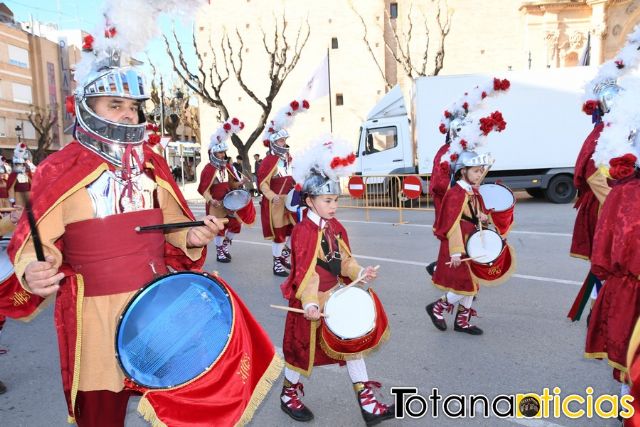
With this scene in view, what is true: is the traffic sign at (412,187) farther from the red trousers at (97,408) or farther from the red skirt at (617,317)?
the red trousers at (97,408)

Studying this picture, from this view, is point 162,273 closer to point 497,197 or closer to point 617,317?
point 617,317

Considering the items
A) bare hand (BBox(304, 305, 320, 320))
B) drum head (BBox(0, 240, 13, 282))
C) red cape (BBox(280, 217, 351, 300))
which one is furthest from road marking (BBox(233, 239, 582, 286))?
drum head (BBox(0, 240, 13, 282))

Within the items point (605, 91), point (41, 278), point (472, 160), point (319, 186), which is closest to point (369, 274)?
point (319, 186)

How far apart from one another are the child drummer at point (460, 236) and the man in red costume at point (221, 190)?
4.57m

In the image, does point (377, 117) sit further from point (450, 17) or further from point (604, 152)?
point (604, 152)

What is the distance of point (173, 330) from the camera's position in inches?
93.0

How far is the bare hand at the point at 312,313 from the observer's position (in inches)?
132

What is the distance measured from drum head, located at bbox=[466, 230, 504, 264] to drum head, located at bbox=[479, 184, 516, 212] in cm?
78

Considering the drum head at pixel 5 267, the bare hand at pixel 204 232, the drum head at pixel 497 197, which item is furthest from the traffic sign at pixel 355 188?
the bare hand at pixel 204 232

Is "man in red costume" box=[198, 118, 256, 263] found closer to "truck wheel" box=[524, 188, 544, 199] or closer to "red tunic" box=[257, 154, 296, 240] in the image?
"red tunic" box=[257, 154, 296, 240]

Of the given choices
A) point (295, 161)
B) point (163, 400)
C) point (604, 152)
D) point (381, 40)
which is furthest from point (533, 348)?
point (381, 40)

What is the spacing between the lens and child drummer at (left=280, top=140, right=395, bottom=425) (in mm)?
3494

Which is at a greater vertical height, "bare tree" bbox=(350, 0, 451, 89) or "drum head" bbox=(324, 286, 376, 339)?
"bare tree" bbox=(350, 0, 451, 89)

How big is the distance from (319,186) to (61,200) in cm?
172
